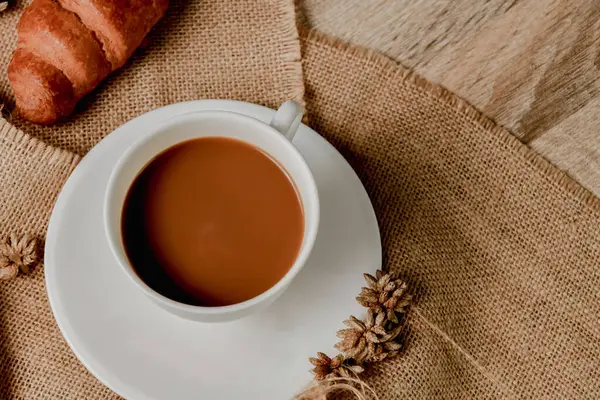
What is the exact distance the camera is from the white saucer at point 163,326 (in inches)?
44.0

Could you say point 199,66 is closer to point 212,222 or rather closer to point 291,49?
point 291,49

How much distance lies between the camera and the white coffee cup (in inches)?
38.1

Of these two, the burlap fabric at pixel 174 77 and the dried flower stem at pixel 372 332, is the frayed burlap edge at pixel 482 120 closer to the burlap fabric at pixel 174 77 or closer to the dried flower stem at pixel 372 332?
the burlap fabric at pixel 174 77

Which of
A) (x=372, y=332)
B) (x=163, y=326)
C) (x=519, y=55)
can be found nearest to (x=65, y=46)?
(x=163, y=326)

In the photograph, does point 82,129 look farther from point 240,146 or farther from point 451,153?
point 451,153

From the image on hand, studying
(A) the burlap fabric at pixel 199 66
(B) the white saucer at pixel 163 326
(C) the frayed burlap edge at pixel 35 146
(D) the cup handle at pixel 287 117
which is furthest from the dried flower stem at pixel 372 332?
(C) the frayed burlap edge at pixel 35 146

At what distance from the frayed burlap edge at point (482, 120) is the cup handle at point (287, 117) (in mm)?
357

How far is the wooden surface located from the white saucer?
45cm

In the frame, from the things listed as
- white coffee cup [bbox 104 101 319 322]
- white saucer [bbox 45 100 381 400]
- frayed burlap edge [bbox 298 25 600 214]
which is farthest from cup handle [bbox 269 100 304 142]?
frayed burlap edge [bbox 298 25 600 214]

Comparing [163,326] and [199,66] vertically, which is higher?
[199,66]

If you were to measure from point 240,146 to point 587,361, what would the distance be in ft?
2.62

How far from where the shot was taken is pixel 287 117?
1014mm

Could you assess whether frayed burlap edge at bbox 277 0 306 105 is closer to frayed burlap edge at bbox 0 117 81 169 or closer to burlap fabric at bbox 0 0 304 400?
burlap fabric at bbox 0 0 304 400

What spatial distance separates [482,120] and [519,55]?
16 centimetres
